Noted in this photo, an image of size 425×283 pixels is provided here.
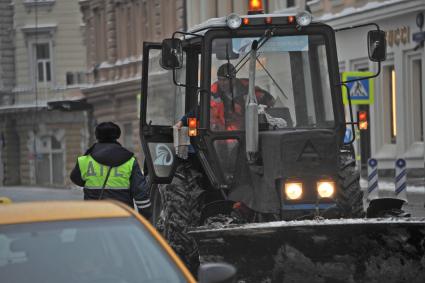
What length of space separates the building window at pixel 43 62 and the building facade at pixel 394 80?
32048mm

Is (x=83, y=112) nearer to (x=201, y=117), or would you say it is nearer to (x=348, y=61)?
(x=348, y=61)

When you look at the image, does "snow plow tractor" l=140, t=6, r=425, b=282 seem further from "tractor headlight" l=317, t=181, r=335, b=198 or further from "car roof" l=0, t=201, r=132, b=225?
"car roof" l=0, t=201, r=132, b=225

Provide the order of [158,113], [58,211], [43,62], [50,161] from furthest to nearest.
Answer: [43,62] → [50,161] → [158,113] → [58,211]

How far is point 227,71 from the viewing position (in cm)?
1134

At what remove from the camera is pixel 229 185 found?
11.2 metres

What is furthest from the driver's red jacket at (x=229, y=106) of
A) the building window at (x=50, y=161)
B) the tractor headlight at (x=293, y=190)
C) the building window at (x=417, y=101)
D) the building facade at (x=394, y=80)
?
the building window at (x=50, y=161)

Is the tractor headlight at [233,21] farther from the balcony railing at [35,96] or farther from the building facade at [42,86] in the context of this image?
the building facade at [42,86]

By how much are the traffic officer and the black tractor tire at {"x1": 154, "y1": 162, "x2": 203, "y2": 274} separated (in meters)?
0.46

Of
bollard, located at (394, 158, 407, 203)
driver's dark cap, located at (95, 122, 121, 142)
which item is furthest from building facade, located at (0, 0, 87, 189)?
driver's dark cap, located at (95, 122, 121, 142)

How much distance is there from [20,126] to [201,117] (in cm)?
5251

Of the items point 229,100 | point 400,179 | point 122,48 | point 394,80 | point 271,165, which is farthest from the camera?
point 122,48

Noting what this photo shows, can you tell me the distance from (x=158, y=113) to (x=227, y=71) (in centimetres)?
201

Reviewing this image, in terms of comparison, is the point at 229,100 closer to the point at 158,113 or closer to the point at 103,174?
the point at 103,174

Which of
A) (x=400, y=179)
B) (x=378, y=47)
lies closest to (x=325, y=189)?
(x=378, y=47)
